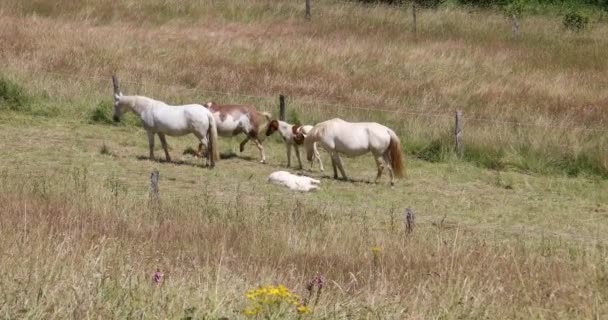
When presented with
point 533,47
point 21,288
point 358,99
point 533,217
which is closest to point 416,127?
point 358,99

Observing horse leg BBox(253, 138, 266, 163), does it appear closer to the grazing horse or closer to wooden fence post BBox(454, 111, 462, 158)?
the grazing horse

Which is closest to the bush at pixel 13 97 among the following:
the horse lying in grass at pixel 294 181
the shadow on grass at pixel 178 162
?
the shadow on grass at pixel 178 162

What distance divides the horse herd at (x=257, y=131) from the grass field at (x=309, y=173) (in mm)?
529

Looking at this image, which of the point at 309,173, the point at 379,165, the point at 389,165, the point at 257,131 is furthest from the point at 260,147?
the point at 389,165

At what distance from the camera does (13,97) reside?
806 inches

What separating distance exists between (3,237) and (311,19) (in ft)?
83.6

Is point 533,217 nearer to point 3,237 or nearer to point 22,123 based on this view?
point 3,237

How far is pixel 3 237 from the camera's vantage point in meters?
7.11

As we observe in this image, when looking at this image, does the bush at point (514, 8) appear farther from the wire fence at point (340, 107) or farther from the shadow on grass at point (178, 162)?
the shadow on grass at point (178, 162)

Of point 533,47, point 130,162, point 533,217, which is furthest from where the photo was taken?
point 533,47

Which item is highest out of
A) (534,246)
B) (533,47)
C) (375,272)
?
(375,272)

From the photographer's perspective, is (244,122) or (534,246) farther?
(244,122)

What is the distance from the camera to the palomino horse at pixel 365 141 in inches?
615

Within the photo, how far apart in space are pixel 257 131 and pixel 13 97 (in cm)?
601
